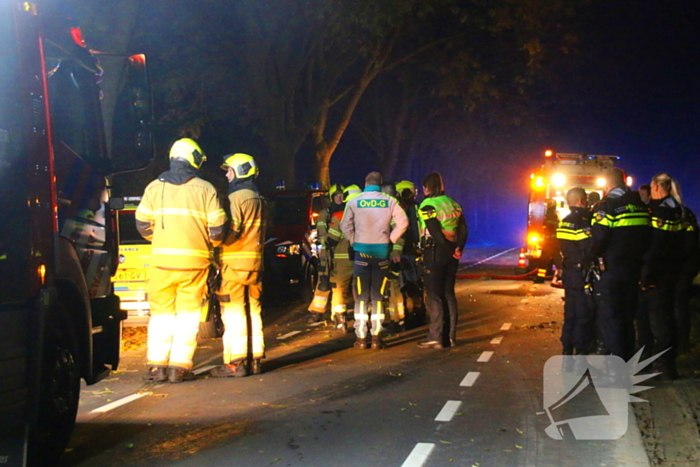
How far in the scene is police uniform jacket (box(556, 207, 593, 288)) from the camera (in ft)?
27.4

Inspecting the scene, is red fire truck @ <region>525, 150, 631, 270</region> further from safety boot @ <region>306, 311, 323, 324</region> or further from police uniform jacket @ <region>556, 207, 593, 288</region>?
police uniform jacket @ <region>556, 207, 593, 288</region>

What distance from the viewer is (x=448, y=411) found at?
23.0 ft

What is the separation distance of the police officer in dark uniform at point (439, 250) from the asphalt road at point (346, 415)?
321mm

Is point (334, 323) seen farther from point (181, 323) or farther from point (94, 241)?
point (94, 241)

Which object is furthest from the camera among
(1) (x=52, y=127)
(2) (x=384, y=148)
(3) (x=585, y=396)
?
(2) (x=384, y=148)

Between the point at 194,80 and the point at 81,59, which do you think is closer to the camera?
the point at 81,59

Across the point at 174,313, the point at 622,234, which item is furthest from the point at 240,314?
the point at 622,234

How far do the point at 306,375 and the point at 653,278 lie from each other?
351cm

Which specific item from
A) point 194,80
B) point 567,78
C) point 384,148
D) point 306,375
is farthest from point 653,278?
point 384,148

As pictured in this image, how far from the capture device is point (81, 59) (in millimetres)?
6070

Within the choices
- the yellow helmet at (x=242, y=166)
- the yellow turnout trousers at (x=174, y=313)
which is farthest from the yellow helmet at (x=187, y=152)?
the yellow turnout trousers at (x=174, y=313)

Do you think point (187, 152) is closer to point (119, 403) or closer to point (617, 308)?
point (119, 403)

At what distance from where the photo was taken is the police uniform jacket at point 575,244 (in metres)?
8.35

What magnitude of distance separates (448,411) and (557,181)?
14.9m
